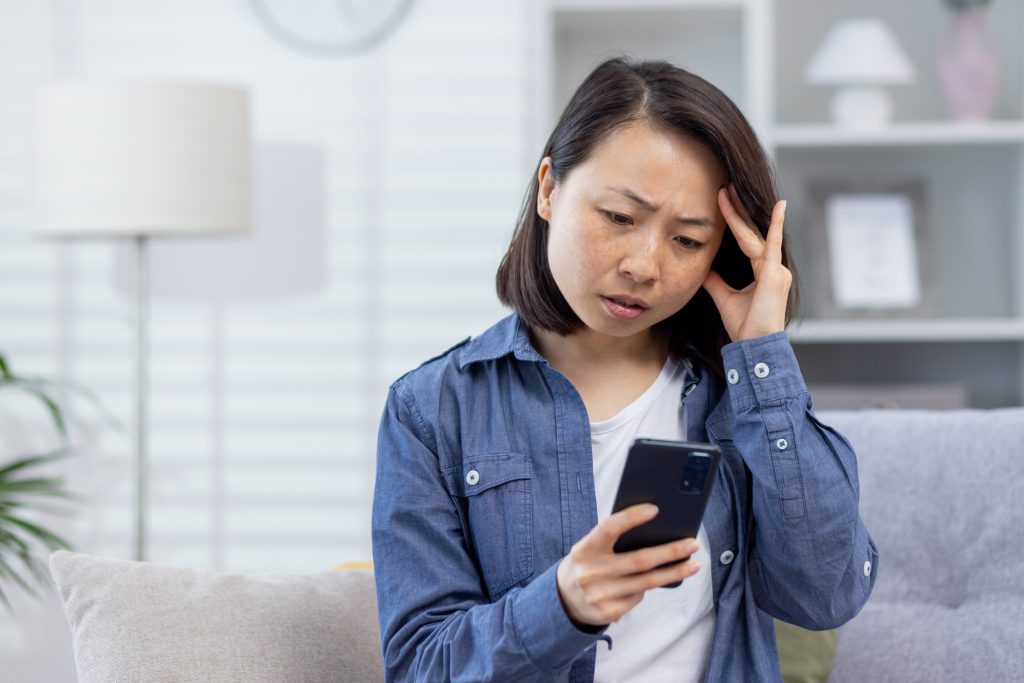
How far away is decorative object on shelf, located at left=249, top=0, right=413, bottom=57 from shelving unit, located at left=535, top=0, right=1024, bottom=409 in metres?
0.44

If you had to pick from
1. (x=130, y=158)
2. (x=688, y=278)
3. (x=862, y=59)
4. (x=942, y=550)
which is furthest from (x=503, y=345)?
(x=862, y=59)

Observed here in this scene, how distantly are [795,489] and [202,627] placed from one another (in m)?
0.68

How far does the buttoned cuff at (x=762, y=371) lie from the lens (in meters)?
1.19

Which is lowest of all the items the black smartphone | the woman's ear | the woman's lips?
the black smartphone

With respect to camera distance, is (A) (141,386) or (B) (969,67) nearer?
(A) (141,386)

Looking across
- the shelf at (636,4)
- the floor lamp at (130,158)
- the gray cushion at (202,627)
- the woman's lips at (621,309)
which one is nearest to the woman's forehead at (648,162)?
the woman's lips at (621,309)

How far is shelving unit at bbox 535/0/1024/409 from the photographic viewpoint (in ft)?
9.58

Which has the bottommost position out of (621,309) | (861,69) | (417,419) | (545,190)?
(417,419)

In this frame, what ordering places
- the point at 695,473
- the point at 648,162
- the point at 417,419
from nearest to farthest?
the point at 695,473 < the point at 648,162 < the point at 417,419

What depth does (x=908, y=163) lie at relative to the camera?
2.96 m

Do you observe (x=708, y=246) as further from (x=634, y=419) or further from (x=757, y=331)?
(x=634, y=419)

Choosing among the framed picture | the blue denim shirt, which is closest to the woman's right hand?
the blue denim shirt

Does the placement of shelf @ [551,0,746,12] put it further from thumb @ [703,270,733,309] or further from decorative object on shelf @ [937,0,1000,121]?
thumb @ [703,270,733,309]

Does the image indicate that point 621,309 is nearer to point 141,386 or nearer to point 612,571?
point 612,571
